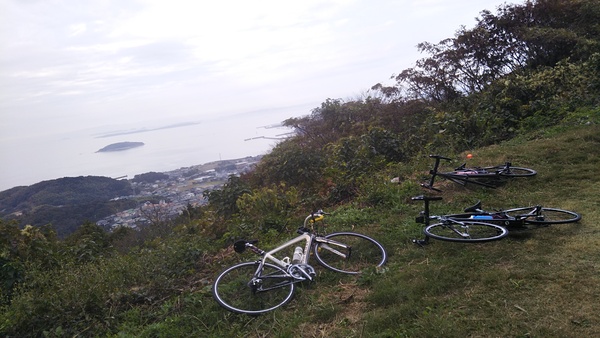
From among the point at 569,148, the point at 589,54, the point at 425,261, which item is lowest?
the point at 425,261

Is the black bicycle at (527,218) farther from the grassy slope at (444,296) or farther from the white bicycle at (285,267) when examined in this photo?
the white bicycle at (285,267)

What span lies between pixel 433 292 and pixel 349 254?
124 cm

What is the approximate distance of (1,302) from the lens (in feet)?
15.4

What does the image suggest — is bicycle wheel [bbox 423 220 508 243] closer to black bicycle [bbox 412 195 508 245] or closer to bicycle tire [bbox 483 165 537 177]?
black bicycle [bbox 412 195 508 245]

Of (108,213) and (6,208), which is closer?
(108,213)

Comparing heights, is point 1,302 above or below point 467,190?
below

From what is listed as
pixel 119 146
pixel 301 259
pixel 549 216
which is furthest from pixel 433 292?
pixel 119 146

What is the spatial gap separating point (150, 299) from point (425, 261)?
3.05m

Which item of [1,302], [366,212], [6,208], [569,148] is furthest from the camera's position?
[6,208]

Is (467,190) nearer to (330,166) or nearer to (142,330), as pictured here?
(330,166)

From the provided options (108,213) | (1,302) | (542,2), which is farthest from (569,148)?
(108,213)

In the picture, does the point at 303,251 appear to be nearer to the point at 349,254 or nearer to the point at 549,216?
the point at 349,254

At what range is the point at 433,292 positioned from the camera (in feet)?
10.5

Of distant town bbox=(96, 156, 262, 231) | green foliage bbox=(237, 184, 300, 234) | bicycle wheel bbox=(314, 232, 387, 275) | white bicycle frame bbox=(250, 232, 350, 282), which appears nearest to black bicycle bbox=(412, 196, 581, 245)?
bicycle wheel bbox=(314, 232, 387, 275)
